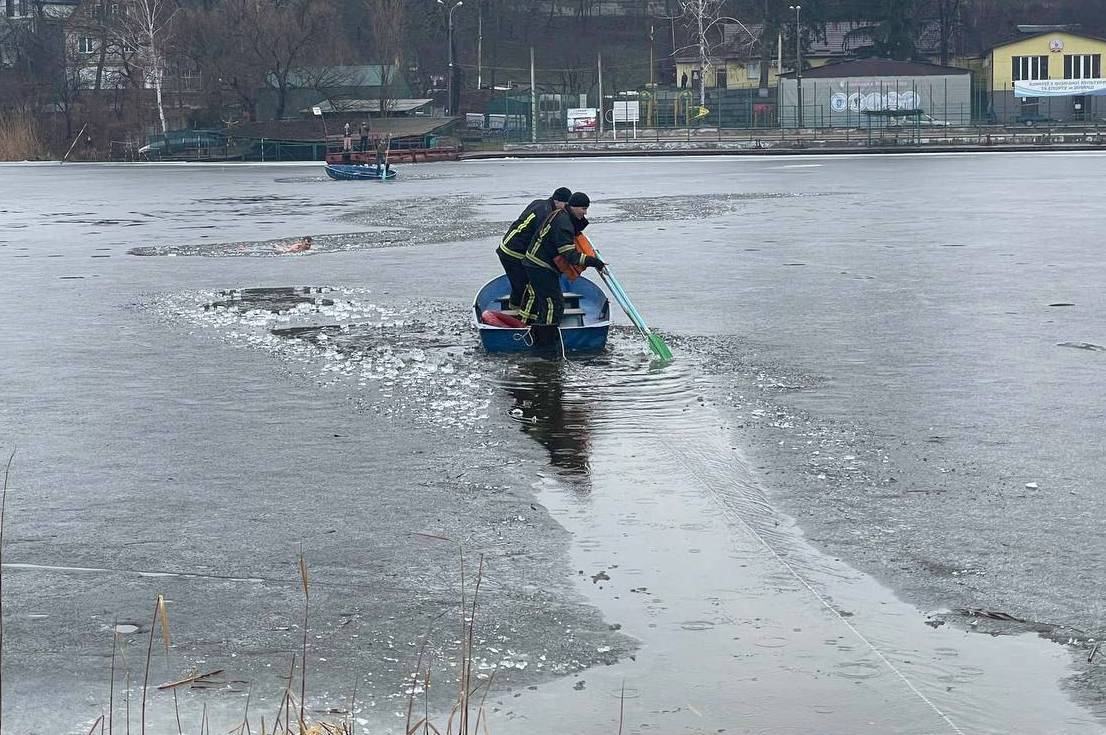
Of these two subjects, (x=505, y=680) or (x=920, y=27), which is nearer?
(x=505, y=680)

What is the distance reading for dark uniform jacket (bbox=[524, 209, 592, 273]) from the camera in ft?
43.7

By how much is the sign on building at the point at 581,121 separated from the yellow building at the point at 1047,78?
20524mm

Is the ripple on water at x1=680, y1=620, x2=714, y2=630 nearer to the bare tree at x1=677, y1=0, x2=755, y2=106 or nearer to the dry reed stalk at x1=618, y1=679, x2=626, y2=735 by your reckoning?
the dry reed stalk at x1=618, y1=679, x2=626, y2=735

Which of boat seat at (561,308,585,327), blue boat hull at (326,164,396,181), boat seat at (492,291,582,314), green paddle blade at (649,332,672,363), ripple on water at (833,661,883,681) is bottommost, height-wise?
ripple on water at (833,661,883,681)

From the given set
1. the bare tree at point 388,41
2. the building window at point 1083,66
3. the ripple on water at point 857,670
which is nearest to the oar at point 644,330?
the ripple on water at point 857,670

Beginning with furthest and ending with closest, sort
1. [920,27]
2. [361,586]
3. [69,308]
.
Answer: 1. [920,27]
2. [69,308]
3. [361,586]

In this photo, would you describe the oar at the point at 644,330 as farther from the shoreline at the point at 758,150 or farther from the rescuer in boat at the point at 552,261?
the shoreline at the point at 758,150

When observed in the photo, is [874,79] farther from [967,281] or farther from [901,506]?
[901,506]

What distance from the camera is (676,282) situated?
1989cm

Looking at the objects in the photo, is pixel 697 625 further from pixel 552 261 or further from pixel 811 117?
pixel 811 117

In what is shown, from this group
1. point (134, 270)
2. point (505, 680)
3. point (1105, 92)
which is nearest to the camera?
point (505, 680)

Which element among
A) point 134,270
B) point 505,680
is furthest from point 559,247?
point 134,270

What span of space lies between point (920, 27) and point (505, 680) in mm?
96871

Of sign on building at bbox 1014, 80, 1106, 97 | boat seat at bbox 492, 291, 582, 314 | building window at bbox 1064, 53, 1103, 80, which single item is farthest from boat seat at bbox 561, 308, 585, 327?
building window at bbox 1064, 53, 1103, 80
